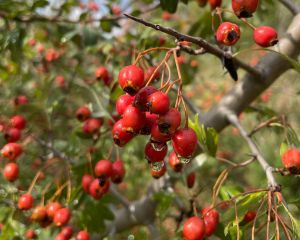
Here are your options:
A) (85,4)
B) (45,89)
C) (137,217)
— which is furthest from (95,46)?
(85,4)

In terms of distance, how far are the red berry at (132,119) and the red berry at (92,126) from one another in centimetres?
112

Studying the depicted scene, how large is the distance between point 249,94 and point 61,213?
121 cm

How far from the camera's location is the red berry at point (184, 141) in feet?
4.44

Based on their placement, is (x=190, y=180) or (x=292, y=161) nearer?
(x=292, y=161)

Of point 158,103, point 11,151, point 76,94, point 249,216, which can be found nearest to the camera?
point 158,103

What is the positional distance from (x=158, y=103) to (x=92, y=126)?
1212 mm

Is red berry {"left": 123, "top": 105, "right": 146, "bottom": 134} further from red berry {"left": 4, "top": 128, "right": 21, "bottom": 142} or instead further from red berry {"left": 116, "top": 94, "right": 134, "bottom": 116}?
red berry {"left": 4, "top": 128, "right": 21, "bottom": 142}

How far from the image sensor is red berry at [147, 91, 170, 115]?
1.29m

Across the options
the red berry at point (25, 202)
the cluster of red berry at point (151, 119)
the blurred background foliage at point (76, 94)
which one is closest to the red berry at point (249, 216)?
the blurred background foliage at point (76, 94)

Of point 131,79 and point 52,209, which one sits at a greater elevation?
point 131,79

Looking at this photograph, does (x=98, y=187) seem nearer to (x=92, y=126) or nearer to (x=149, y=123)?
(x=92, y=126)

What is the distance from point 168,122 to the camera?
1312mm

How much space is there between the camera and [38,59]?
439 cm

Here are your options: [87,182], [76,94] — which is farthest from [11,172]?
[76,94]
